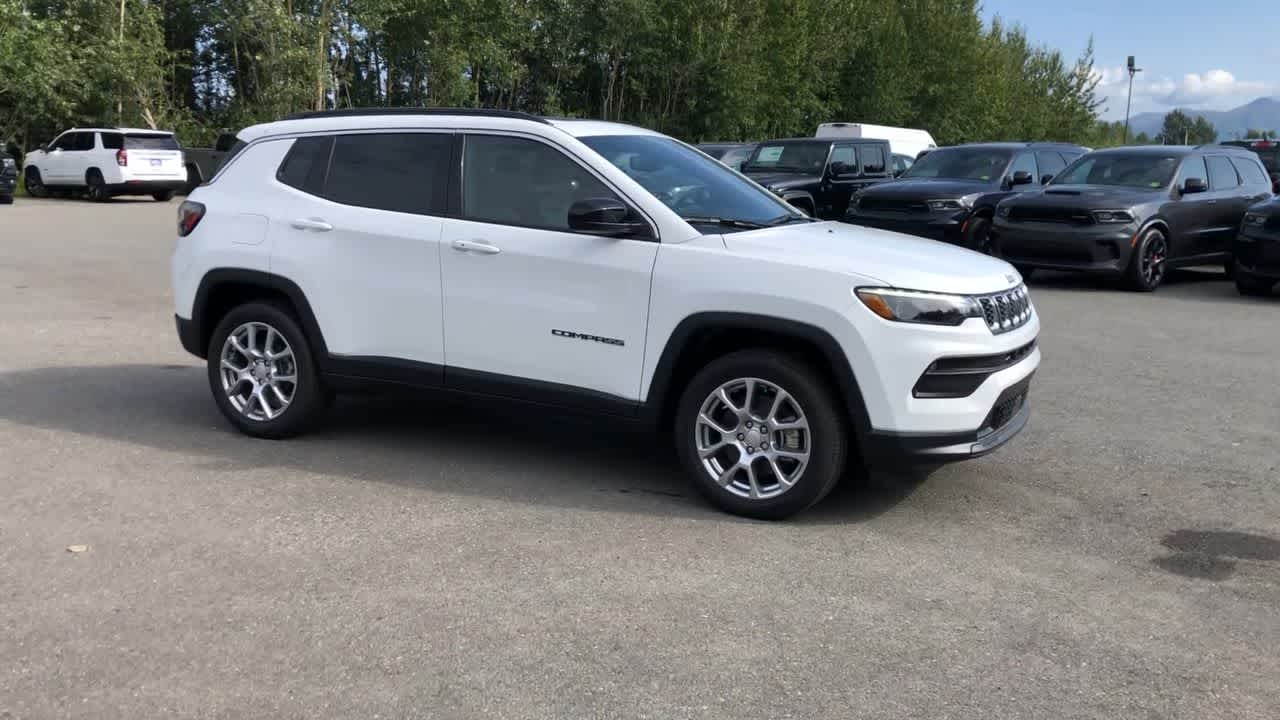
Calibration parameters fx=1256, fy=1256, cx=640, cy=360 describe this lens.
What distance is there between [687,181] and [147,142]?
2827 centimetres

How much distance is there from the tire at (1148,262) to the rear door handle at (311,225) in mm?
11019

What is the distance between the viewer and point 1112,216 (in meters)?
14.6

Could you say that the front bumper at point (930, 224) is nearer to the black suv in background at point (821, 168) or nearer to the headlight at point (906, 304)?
the black suv in background at point (821, 168)

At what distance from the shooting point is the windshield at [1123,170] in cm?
1547

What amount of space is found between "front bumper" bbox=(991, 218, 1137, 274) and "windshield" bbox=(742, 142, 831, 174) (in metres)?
6.01

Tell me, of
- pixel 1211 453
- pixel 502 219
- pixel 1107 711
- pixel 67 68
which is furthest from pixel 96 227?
pixel 1107 711

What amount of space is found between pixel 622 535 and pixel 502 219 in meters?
1.71

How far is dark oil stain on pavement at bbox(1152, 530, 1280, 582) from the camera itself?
196 inches

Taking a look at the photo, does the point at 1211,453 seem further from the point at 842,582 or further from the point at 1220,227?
the point at 1220,227

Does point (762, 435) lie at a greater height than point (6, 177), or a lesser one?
greater

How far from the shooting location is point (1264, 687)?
12.7 ft

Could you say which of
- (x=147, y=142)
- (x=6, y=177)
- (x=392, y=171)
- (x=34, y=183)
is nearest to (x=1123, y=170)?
(x=392, y=171)

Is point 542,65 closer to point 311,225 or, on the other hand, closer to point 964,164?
point 964,164

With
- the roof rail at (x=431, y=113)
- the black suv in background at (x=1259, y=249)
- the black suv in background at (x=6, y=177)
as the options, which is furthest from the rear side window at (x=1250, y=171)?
the black suv in background at (x=6, y=177)
